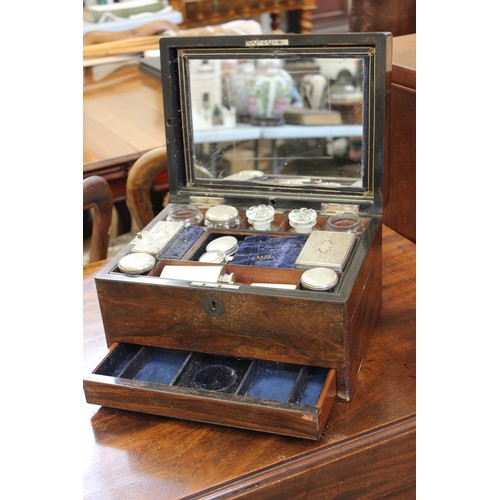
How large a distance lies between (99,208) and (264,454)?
73 cm

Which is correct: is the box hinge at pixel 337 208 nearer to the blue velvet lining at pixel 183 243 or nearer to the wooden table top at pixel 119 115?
the blue velvet lining at pixel 183 243

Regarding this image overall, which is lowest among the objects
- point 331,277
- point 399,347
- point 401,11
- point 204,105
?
point 399,347

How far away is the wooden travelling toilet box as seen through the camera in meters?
0.94

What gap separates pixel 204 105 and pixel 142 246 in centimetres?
31

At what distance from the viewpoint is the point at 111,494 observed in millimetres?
889

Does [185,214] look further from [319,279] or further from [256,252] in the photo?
[319,279]

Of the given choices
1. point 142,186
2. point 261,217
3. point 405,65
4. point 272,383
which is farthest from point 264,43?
point 142,186

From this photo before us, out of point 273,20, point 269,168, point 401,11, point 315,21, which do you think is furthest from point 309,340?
point 315,21

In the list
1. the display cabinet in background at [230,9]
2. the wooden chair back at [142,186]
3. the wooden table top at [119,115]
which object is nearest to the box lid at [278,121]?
the wooden chair back at [142,186]

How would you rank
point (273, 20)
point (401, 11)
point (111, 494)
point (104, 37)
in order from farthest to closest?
point (273, 20) < point (104, 37) < point (401, 11) < point (111, 494)

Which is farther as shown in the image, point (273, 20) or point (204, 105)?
point (273, 20)

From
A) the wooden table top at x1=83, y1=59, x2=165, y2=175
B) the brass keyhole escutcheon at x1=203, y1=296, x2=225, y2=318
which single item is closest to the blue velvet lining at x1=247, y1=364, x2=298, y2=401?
the brass keyhole escutcheon at x1=203, y1=296, x2=225, y2=318

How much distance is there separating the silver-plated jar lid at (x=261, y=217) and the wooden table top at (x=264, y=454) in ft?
0.83

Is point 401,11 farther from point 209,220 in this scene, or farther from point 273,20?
point 273,20
